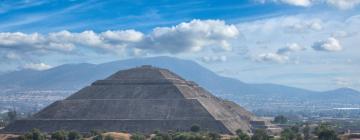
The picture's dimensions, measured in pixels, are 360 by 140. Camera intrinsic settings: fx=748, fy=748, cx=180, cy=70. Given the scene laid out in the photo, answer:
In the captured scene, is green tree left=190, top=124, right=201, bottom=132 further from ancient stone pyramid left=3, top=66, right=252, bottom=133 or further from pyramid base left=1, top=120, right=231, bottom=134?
ancient stone pyramid left=3, top=66, right=252, bottom=133

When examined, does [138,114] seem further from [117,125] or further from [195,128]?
[195,128]

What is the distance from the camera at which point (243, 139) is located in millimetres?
124438

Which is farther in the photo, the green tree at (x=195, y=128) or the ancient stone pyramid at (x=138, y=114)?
the ancient stone pyramid at (x=138, y=114)

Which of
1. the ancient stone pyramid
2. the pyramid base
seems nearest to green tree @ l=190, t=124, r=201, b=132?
the pyramid base

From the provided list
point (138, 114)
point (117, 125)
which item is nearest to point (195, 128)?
point (117, 125)

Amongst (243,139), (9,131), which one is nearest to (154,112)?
(9,131)

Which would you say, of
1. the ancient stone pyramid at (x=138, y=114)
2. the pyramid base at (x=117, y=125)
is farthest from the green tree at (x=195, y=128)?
the ancient stone pyramid at (x=138, y=114)

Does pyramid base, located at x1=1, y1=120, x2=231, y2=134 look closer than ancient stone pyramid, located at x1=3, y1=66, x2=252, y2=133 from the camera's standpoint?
Yes

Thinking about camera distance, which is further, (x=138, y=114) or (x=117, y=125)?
(x=138, y=114)

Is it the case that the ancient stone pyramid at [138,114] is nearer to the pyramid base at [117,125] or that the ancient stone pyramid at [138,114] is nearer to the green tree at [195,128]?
the pyramid base at [117,125]

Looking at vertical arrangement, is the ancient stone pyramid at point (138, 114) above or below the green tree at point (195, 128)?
above

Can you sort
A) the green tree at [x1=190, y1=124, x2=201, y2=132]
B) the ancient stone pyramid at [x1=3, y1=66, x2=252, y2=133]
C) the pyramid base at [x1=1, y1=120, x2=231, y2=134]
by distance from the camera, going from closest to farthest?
the green tree at [x1=190, y1=124, x2=201, y2=132] < the pyramid base at [x1=1, y1=120, x2=231, y2=134] < the ancient stone pyramid at [x1=3, y1=66, x2=252, y2=133]

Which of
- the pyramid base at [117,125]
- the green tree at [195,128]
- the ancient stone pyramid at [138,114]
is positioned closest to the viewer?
the green tree at [195,128]

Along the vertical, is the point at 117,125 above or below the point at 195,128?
above
